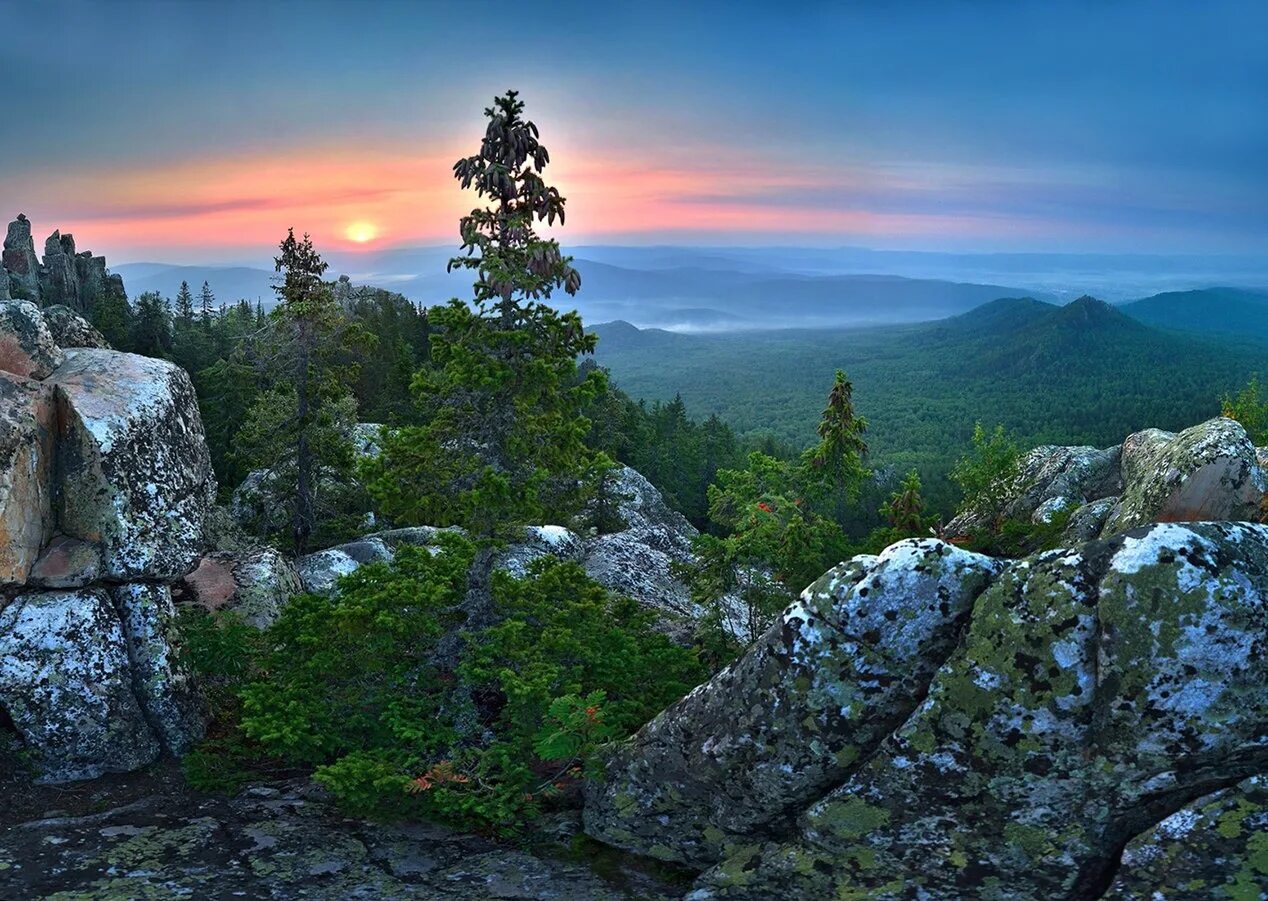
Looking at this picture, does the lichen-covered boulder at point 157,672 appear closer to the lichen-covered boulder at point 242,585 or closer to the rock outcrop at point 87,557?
the rock outcrop at point 87,557

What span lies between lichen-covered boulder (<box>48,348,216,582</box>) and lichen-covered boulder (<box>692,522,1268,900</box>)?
11.8 meters

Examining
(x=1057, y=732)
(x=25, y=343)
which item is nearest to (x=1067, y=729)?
(x=1057, y=732)

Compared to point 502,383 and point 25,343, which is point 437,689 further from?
point 25,343

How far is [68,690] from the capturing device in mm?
13281

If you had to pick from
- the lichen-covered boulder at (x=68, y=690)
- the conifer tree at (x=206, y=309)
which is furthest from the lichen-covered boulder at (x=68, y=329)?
the conifer tree at (x=206, y=309)

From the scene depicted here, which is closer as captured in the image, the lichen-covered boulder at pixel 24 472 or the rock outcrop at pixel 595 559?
the lichen-covered boulder at pixel 24 472

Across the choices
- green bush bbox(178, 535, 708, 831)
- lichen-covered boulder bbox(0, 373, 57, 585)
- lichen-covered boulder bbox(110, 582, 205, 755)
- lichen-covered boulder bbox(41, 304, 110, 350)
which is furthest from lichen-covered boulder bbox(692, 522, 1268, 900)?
lichen-covered boulder bbox(41, 304, 110, 350)

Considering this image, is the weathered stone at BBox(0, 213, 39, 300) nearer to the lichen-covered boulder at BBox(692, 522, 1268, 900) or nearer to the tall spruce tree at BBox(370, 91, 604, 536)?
the tall spruce tree at BBox(370, 91, 604, 536)

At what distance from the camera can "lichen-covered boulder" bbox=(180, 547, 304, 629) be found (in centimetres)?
1761

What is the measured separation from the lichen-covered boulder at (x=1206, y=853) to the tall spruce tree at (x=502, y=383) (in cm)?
925

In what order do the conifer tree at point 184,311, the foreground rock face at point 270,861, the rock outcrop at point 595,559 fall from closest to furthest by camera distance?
the foreground rock face at point 270,861
the rock outcrop at point 595,559
the conifer tree at point 184,311

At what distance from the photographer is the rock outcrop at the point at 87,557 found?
1315 cm

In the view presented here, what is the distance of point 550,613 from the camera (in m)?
14.7

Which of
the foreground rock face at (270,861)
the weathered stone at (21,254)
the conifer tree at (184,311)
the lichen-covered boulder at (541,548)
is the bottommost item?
the foreground rock face at (270,861)
